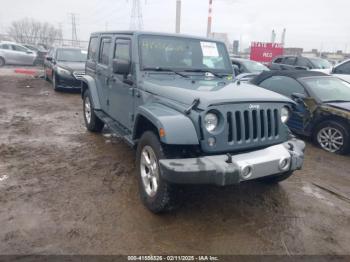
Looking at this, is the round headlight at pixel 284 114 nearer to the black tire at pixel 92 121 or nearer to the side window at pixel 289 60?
the black tire at pixel 92 121

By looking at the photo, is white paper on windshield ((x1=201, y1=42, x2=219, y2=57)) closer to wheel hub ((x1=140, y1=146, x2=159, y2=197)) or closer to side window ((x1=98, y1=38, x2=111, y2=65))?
→ side window ((x1=98, y1=38, x2=111, y2=65))

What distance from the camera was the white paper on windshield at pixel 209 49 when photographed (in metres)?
4.51

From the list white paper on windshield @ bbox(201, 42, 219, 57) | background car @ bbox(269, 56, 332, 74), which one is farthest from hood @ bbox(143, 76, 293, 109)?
→ background car @ bbox(269, 56, 332, 74)

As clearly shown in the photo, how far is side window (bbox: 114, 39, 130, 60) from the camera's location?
4320mm

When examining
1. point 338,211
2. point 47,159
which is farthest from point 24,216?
point 338,211

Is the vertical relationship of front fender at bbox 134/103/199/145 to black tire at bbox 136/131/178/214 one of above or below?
above

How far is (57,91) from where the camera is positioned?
11555 millimetres

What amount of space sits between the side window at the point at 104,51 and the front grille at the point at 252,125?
2823 mm

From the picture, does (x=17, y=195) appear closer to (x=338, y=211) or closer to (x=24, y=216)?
(x=24, y=216)

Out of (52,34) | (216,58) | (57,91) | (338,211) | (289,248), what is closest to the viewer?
(289,248)

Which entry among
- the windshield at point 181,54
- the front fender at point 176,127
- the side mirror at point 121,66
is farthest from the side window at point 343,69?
the front fender at point 176,127

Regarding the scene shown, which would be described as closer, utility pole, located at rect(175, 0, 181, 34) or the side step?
the side step

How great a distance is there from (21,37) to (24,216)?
172 feet

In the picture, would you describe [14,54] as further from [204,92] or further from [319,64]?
[204,92]
